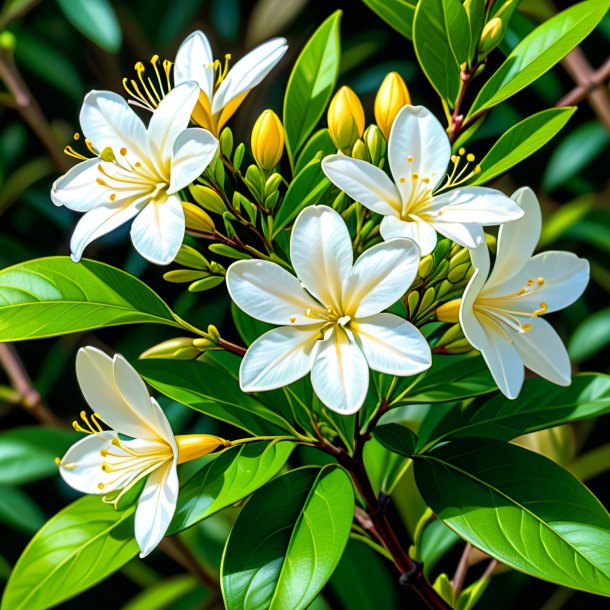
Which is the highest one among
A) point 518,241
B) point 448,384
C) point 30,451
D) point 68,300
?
point 68,300

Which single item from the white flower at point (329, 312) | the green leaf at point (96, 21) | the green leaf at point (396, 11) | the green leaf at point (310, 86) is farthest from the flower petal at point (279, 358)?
the green leaf at point (96, 21)

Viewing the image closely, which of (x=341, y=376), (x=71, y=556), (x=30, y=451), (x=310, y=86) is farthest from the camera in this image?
(x=30, y=451)

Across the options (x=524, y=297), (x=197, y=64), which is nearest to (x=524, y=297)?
(x=524, y=297)

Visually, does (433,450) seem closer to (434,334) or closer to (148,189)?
(434,334)

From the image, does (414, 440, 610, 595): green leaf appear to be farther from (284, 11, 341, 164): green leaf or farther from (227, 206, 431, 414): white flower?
(284, 11, 341, 164): green leaf

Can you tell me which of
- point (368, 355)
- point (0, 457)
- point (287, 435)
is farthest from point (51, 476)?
point (368, 355)

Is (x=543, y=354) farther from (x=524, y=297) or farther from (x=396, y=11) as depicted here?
(x=396, y=11)
